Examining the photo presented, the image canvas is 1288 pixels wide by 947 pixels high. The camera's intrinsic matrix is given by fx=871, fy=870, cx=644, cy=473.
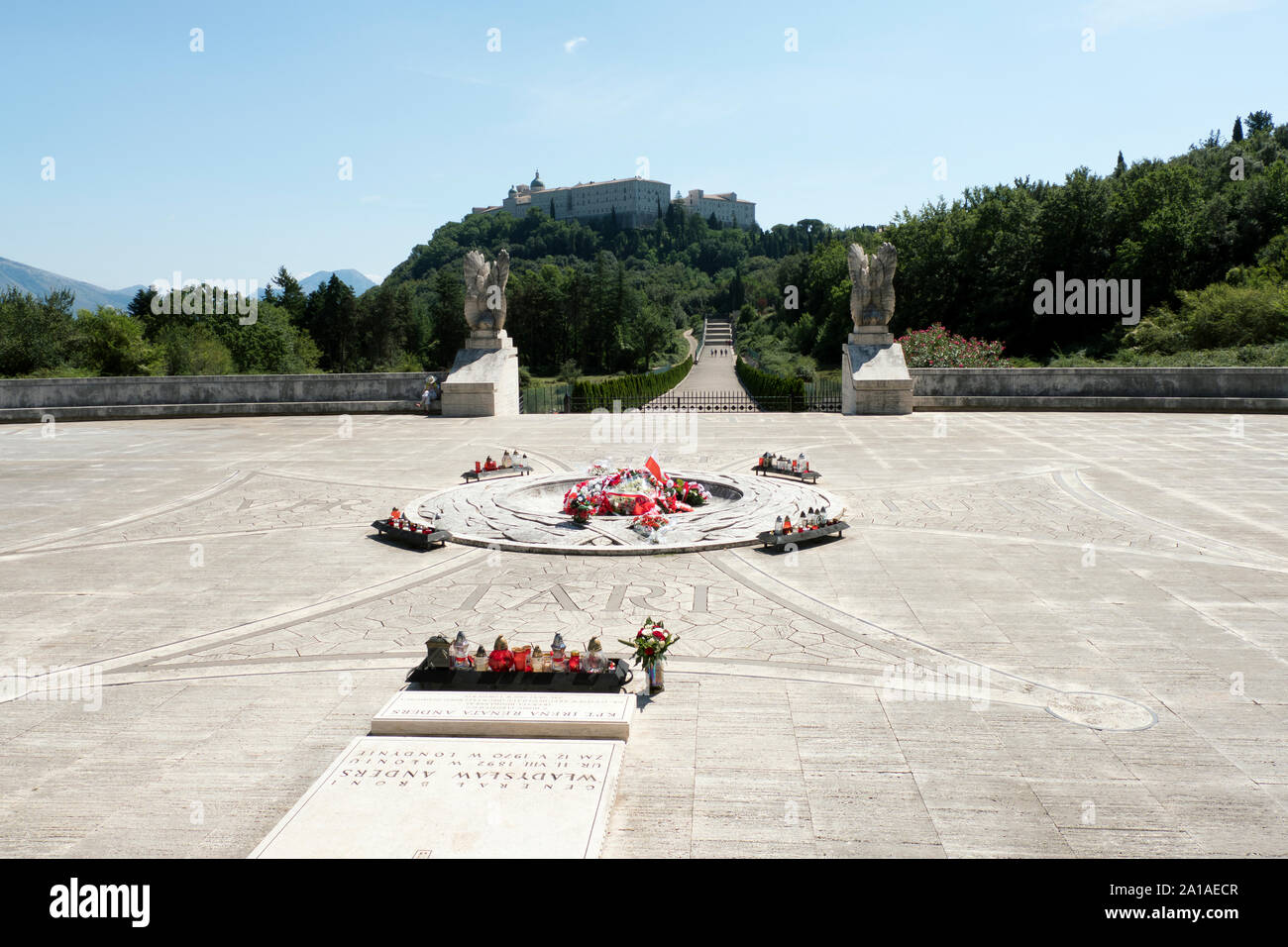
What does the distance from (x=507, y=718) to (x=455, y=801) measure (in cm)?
105

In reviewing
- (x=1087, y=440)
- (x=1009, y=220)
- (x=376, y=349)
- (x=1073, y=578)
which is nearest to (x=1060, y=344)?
(x=1009, y=220)

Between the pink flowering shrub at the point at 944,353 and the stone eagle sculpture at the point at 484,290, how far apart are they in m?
13.5

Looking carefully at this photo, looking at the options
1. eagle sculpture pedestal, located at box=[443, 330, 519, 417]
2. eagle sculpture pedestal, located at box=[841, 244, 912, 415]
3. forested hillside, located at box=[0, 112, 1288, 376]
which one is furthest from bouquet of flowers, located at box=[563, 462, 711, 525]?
forested hillside, located at box=[0, 112, 1288, 376]

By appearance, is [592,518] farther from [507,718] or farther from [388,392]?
[388,392]

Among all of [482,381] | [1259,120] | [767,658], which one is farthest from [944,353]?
[1259,120]

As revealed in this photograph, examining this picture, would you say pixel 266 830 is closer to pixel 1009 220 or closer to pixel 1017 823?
pixel 1017 823

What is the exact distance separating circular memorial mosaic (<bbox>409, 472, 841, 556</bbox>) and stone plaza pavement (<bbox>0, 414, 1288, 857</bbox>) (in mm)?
448

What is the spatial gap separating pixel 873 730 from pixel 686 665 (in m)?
1.89

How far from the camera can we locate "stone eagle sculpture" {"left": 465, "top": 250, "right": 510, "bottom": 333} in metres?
26.8

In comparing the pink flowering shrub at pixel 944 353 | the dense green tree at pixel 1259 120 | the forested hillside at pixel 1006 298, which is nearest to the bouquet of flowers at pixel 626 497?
the pink flowering shrub at pixel 944 353

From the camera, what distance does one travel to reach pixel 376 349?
307 ft

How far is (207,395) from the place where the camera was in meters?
28.6

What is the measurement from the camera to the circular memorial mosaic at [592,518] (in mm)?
11844

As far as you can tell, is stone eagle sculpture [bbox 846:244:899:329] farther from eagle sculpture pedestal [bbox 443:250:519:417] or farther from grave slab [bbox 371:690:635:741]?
grave slab [bbox 371:690:635:741]
